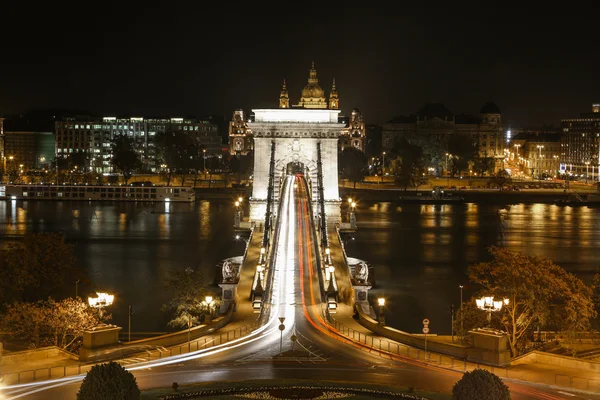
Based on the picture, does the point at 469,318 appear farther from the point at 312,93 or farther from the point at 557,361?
the point at 312,93

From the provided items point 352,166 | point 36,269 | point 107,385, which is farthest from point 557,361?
point 352,166

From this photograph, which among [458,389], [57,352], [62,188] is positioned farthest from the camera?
[62,188]

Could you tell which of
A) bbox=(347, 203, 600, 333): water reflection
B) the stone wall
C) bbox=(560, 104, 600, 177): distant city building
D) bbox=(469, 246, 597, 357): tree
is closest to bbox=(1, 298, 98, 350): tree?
bbox=(469, 246, 597, 357): tree

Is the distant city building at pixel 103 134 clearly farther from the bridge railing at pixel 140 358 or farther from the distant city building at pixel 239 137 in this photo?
the bridge railing at pixel 140 358

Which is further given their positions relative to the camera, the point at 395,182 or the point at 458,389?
the point at 395,182

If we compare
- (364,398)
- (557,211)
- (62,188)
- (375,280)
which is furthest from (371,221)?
(364,398)

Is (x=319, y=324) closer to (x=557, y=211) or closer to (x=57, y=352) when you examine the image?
(x=57, y=352)

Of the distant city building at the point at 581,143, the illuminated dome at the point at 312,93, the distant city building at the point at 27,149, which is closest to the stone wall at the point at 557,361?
the illuminated dome at the point at 312,93
